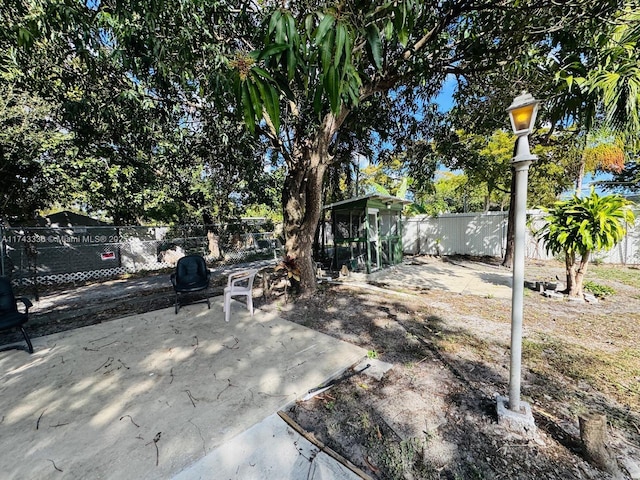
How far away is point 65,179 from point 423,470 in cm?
890

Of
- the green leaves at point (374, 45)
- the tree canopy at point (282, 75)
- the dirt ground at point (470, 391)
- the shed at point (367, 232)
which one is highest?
the tree canopy at point (282, 75)

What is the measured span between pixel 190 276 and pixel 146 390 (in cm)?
266

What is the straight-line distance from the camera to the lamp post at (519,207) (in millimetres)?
1710

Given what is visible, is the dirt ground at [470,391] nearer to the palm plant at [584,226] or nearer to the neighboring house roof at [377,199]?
the palm plant at [584,226]

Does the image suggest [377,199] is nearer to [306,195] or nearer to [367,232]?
[367,232]

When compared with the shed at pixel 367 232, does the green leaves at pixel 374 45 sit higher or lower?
higher

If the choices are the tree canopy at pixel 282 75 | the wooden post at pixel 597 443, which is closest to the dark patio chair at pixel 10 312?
the tree canopy at pixel 282 75

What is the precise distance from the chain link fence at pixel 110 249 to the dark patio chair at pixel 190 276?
9.92 ft

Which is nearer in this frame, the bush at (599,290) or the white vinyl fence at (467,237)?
the bush at (599,290)

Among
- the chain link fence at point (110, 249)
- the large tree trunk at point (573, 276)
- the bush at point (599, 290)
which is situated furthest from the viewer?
the chain link fence at point (110, 249)

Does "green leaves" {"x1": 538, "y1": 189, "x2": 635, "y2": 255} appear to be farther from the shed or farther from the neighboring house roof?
the shed

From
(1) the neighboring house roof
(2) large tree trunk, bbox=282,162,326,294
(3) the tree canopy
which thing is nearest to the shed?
(1) the neighboring house roof

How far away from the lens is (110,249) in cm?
812

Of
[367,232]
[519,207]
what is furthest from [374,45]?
[367,232]
